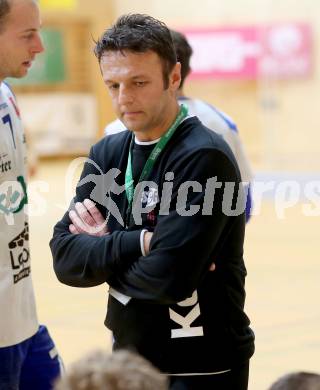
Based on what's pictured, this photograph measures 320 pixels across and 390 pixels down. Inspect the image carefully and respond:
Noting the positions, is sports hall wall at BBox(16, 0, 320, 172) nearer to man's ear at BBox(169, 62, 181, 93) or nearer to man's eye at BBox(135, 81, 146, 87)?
man's ear at BBox(169, 62, 181, 93)

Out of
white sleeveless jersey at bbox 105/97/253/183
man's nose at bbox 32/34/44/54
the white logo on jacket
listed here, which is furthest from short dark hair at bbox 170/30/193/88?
the white logo on jacket

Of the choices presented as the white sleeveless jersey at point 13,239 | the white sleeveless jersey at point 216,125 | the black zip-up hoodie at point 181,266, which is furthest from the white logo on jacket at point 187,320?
Result: the white sleeveless jersey at point 216,125

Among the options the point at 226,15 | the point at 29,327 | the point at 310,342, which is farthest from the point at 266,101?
the point at 29,327

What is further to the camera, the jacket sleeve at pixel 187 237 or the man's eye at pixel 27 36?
the man's eye at pixel 27 36

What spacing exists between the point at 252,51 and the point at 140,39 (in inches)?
512

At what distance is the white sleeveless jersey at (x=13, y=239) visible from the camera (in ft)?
11.0

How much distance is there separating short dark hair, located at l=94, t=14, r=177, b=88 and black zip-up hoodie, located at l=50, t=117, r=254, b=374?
0.75ft

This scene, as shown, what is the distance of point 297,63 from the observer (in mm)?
14727

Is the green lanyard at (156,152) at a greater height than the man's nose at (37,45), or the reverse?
the man's nose at (37,45)

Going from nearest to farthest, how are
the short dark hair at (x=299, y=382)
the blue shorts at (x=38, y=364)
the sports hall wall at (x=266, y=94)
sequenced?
the short dark hair at (x=299, y=382), the blue shorts at (x=38, y=364), the sports hall wall at (x=266, y=94)

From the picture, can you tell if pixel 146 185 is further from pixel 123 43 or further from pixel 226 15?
pixel 226 15

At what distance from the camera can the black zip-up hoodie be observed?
8.72ft

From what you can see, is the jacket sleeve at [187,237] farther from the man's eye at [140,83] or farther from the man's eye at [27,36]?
the man's eye at [27,36]

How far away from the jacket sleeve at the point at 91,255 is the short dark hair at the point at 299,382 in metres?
0.87
